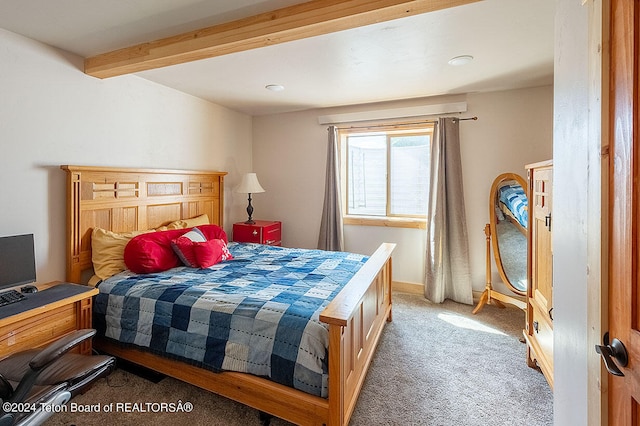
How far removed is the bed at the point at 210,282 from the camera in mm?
1462

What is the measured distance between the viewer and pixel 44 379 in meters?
1.38

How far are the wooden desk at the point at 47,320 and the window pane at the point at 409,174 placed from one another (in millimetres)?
3299

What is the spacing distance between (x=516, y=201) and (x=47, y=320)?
3.94 metres

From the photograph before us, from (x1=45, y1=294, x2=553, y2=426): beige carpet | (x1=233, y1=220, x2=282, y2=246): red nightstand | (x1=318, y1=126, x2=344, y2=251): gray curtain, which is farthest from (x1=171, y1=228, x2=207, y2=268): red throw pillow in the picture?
(x1=318, y1=126, x2=344, y2=251): gray curtain

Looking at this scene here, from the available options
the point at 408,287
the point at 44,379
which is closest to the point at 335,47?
the point at 44,379

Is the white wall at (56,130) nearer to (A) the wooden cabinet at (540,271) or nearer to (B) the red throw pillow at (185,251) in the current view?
(B) the red throw pillow at (185,251)

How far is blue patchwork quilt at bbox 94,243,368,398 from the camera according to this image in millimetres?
1520

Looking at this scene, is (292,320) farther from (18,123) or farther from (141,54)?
(18,123)

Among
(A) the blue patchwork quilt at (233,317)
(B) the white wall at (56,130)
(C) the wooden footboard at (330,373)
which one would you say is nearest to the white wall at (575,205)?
(C) the wooden footboard at (330,373)

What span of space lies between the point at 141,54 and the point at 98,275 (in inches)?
68.6

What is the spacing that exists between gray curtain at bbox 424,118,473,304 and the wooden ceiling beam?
207cm

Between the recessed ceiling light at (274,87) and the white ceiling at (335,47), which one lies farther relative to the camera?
the recessed ceiling light at (274,87)

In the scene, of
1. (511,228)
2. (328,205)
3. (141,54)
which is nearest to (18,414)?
(141,54)

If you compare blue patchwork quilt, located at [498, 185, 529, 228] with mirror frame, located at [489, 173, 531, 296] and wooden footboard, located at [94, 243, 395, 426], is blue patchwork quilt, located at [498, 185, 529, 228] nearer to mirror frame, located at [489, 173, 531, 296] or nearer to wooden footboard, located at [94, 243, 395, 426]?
mirror frame, located at [489, 173, 531, 296]
